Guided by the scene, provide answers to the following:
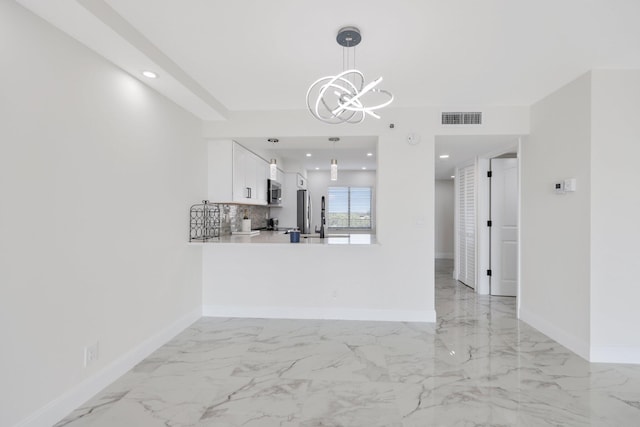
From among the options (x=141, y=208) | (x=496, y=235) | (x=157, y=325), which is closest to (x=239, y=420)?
(x=157, y=325)

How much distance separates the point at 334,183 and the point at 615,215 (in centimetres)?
611

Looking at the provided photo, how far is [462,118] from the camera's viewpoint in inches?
139

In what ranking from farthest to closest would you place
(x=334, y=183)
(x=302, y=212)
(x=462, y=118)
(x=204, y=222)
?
(x=334, y=183)
(x=302, y=212)
(x=204, y=222)
(x=462, y=118)

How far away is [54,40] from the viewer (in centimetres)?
187

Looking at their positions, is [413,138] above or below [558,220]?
above

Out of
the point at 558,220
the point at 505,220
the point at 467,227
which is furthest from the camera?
the point at 467,227

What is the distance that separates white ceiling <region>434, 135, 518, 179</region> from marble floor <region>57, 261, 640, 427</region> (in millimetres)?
2260

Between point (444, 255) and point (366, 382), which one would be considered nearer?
point (366, 382)

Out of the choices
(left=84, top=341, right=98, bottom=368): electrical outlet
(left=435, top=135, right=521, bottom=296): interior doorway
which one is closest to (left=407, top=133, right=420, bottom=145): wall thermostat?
(left=435, top=135, right=521, bottom=296): interior doorway

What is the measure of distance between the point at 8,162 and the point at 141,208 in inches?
43.0

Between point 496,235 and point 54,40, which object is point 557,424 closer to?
point 496,235

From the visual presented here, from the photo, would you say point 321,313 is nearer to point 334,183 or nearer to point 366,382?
point 366,382

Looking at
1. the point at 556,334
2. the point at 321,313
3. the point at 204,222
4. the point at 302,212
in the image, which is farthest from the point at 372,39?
the point at 302,212

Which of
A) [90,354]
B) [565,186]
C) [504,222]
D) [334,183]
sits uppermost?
[334,183]
